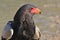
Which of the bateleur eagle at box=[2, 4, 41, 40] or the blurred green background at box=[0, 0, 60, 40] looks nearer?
the bateleur eagle at box=[2, 4, 41, 40]

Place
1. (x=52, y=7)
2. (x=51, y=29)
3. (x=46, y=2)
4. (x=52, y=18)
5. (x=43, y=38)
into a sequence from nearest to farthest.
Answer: (x=43, y=38)
(x=51, y=29)
(x=52, y=18)
(x=52, y=7)
(x=46, y=2)

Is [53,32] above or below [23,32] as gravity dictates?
below

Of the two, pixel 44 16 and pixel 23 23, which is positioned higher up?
pixel 23 23

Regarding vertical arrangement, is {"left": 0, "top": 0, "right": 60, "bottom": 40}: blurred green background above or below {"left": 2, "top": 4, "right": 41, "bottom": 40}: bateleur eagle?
below

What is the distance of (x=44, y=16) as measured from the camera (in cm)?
1082

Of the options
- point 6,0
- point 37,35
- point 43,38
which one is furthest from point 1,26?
point 6,0

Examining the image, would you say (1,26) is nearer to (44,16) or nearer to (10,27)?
(44,16)

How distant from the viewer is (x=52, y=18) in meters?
10.7

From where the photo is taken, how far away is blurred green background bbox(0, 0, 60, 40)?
9320 millimetres

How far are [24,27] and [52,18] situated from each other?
3959 millimetres

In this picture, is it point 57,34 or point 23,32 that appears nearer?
point 23,32

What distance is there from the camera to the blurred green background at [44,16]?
9.32m

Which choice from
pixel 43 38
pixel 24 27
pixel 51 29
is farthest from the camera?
pixel 51 29

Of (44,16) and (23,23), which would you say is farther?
(44,16)
